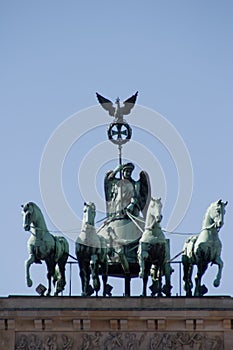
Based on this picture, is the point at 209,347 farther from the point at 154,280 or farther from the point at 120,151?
the point at 120,151

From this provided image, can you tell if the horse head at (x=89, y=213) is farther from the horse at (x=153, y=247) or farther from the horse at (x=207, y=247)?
the horse at (x=207, y=247)

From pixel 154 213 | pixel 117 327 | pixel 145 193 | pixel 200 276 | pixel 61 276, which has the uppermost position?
pixel 145 193

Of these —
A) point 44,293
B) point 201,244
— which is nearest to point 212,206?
point 201,244

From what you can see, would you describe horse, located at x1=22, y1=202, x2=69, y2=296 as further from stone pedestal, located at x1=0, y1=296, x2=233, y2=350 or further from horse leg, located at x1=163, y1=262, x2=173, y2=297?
horse leg, located at x1=163, y1=262, x2=173, y2=297

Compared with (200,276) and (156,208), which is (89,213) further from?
(200,276)

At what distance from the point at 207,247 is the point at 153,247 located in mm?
1364

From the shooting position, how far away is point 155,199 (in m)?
60.7

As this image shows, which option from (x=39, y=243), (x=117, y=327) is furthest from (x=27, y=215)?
(x=117, y=327)

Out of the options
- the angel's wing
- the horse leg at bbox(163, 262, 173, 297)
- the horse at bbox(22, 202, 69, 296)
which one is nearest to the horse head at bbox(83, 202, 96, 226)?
the horse at bbox(22, 202, 69, 296)

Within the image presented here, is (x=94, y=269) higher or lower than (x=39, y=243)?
lower

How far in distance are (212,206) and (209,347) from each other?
3.66 m

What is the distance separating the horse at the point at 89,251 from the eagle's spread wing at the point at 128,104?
4.89 meters

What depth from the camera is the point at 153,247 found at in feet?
200

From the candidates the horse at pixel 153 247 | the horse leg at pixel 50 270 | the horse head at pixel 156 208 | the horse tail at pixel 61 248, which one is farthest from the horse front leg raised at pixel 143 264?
the horse leg at pixel 50 270
